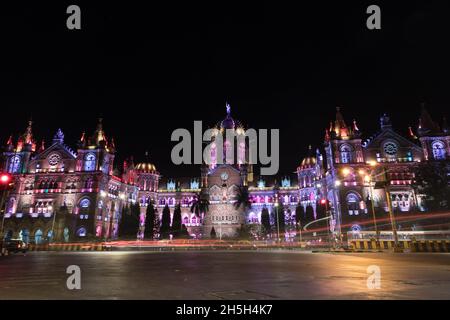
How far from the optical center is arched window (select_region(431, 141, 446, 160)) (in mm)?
74625

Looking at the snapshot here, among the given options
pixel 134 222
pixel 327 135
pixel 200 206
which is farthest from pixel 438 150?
pixel 134 222

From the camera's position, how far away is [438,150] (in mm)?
75375

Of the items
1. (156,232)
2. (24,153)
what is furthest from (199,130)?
(24,153)

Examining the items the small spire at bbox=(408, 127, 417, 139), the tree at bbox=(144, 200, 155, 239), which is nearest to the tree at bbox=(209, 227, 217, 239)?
the tree at bbox=(144, 200, 155, 239)

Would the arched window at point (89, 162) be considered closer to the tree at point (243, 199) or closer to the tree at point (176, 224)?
the tree at point (176, 224)

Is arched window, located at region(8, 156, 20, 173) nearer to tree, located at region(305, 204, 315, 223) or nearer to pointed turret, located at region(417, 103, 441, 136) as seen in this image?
tree, located at region(305, 204, 315, 223)

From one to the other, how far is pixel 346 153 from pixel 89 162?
64.0 meters

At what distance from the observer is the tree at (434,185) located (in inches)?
2510

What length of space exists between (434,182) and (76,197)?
78618mm

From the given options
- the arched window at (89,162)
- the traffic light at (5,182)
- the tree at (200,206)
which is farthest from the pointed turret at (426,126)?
the traffic light at (5,182)

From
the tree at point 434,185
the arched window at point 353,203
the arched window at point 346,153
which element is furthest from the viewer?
the arched window at point 346,153

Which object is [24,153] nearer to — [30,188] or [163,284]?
[30,188]

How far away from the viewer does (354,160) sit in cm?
7731

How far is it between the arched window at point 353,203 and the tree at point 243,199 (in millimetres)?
27394
